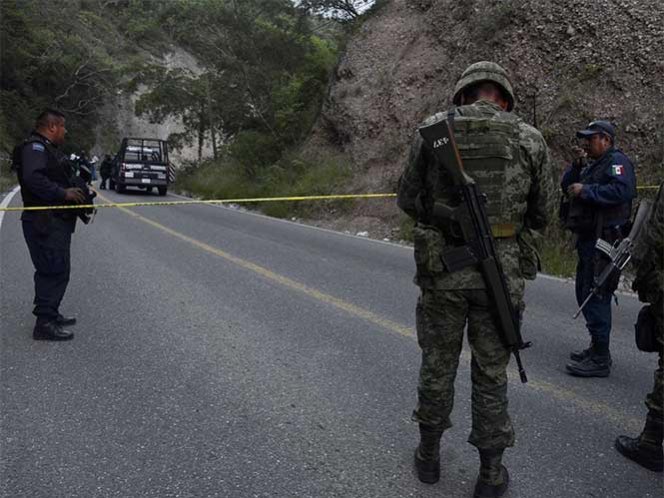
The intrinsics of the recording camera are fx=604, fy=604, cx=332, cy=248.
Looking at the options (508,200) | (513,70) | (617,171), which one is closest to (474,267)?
(508,200)

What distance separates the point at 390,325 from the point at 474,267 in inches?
116

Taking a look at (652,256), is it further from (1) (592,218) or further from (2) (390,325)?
(2) (390,325)

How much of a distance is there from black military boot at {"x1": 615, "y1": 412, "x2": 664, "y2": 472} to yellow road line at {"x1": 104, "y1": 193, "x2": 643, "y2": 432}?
1.23ft

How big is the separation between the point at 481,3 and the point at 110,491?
55.4ft

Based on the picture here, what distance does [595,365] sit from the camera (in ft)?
15.0

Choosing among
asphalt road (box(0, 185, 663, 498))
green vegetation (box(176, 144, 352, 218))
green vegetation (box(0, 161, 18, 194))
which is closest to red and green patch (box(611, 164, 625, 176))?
asphalt road (box(0, 185, 663, 498))

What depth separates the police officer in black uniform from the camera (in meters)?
5.04

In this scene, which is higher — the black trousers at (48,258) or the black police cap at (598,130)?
the black police cap at (598,130)

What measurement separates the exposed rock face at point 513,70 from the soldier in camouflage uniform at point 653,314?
876 centimetres

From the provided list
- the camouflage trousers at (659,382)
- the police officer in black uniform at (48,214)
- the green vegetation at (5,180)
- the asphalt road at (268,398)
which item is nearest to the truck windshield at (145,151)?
the green vegetation at (5,180)

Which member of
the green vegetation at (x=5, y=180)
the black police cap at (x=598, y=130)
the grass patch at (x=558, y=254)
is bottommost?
the grass patch at (x=558, y=254)

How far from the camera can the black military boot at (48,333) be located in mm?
5238

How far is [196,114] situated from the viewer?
3259cm

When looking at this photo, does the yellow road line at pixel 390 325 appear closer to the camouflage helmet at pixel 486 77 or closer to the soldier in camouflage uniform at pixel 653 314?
the soldier in camouflage uniform at pixel 653 314
